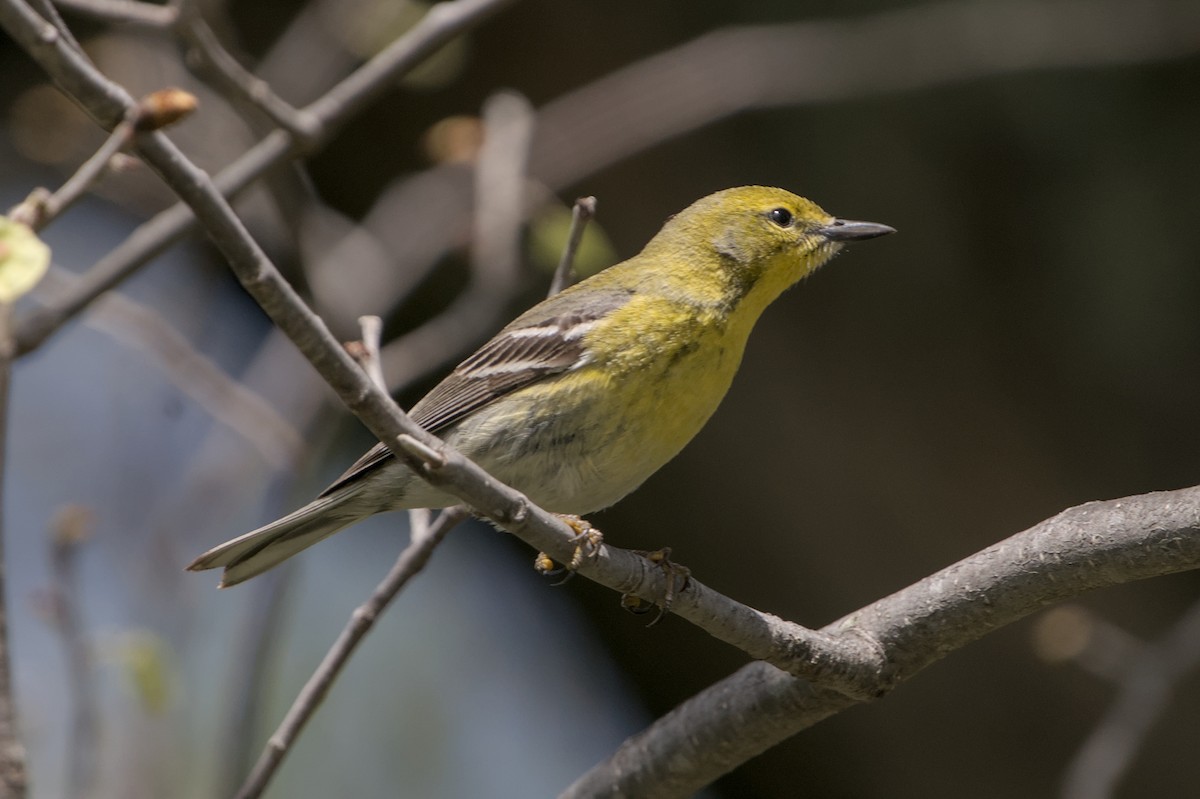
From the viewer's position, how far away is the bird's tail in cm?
331

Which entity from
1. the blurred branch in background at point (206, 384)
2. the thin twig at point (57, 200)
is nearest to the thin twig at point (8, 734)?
the thin twig at point (57, 200)

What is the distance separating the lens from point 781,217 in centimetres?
443

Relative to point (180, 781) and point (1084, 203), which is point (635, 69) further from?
point (180, 781)

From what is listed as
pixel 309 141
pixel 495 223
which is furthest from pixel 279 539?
pixel 495 223

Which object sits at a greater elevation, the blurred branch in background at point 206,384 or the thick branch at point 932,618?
the blurred branch in background at point 206,384

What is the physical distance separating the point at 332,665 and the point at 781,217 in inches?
90.2

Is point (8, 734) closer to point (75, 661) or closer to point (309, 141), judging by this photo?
point (75, 661)

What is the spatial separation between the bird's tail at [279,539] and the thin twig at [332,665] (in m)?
0.42

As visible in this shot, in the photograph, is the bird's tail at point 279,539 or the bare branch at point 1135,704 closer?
the bird's tail at point 279,539

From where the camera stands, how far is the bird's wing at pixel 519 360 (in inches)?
146

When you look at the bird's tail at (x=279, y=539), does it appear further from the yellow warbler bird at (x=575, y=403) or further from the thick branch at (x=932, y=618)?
the thick branch at (x=932, y=618)

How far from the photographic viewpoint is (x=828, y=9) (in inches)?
224

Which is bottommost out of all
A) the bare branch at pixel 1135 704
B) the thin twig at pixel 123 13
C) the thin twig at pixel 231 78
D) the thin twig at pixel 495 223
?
the bare branch at pixel 1135 704

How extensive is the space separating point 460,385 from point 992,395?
8.82ft
